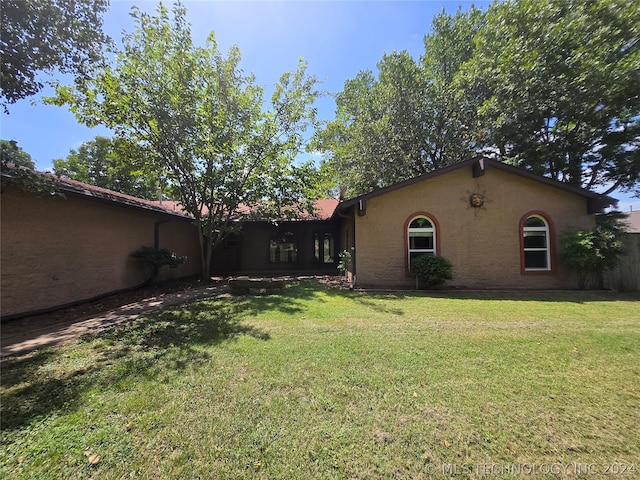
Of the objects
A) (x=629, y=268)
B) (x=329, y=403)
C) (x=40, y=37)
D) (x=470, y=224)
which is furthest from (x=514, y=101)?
(x=40, y=37)

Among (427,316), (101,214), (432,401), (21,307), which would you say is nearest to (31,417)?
(432,401)

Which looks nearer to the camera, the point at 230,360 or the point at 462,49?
the point at 230,360

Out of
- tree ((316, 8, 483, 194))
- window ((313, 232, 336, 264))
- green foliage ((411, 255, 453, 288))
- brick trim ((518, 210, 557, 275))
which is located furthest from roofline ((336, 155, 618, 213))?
window ((313, 232, 336, 264))

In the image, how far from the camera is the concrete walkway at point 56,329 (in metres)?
4.70

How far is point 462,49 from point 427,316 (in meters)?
18.8

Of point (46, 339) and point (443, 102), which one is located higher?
point (443, 102)

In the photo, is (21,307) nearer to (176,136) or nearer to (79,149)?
(176,136)

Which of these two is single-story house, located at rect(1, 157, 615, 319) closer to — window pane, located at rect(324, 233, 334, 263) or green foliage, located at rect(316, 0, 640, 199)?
green foliage, located at rect(316, 0, 640, 199)

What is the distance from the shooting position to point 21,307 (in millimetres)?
6301

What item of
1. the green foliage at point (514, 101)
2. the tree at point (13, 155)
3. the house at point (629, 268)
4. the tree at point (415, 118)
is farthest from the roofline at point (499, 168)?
the tree at point (13, 155)

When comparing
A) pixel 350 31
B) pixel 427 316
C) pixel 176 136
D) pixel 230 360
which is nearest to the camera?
pixel 230 360

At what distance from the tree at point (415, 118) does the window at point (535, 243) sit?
784 cm

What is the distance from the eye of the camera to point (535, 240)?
1041cm

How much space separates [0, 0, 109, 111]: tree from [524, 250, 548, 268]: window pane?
1440cm
